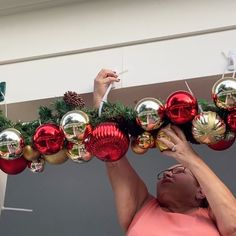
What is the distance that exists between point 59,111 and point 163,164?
3.21ft

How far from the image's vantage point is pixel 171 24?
2928 mm

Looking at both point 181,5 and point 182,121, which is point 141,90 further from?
point 182,121

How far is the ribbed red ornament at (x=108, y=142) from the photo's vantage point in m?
2.25

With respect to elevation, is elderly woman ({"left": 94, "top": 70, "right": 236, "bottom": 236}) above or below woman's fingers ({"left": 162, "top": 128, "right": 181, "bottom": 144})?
below

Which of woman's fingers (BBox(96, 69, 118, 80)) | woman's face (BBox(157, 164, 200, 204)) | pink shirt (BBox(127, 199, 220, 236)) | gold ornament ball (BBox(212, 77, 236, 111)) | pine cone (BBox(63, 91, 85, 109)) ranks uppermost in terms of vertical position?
gold ornament ball (BBox(212, 77, 236, 111))

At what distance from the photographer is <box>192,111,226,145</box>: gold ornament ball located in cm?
222

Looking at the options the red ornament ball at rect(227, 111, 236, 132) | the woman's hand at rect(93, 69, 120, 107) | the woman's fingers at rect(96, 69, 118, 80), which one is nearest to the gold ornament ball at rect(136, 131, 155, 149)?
the red ornament ball at rect(227, 111, 236, 132)

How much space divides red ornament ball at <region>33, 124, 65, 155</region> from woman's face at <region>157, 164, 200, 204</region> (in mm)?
383

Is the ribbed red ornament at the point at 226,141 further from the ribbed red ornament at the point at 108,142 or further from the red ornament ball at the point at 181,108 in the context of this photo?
the ribbed red ornament at the point at 108,142

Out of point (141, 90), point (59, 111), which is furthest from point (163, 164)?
point (59, 111)

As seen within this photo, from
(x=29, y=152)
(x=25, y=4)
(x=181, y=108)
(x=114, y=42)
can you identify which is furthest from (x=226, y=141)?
(x=25, y=4)

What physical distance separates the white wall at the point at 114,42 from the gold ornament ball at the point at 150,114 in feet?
1.79

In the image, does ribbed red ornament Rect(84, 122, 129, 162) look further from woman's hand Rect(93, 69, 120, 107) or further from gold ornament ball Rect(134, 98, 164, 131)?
woman's hand Rect(93, 69, 120, 107)

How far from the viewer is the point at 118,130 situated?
227 cm
